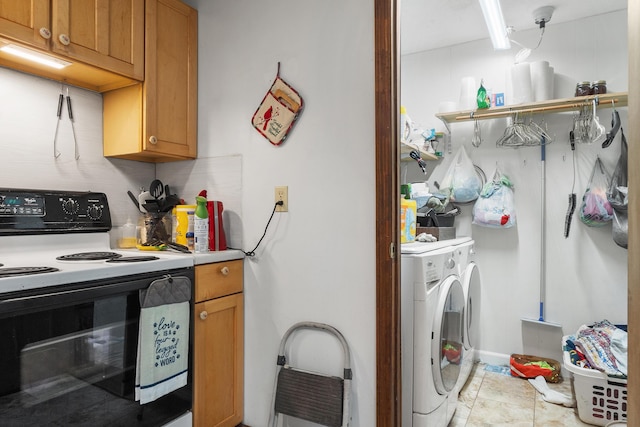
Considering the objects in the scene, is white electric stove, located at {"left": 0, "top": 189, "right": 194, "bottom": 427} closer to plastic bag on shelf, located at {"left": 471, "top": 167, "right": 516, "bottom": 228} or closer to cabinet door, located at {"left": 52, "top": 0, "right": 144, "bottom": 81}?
cabinet door, located at {"left": 52, "top": 0, "right": 144, "bottom": 81}

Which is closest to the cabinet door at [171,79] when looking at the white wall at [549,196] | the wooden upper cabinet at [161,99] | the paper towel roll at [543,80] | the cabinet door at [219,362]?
the wooden upper cabinet at [161,99]

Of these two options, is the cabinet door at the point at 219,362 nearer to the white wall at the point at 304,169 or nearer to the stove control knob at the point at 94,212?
the white wall at the point at 304,169

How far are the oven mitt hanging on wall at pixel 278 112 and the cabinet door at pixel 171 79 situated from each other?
16.9 inches

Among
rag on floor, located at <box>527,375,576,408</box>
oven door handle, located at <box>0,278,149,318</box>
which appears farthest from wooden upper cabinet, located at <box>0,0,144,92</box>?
rag on floor, located at <box>527,375,576,408</box>

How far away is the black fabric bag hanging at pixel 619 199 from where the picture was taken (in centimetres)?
244

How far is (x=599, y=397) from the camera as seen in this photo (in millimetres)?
2096

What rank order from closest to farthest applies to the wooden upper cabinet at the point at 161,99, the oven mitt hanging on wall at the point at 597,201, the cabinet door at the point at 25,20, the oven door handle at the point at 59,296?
the oven door handle at the point at 59,296 → the cabinet door at the point at 25,20 → the wooden upper cabinet at the point at 161,99 → the oven mitt hanging on wall at the point at 597,201

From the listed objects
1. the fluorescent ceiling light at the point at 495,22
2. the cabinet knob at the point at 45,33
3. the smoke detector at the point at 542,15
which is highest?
the smoke detector at the point at 542,15

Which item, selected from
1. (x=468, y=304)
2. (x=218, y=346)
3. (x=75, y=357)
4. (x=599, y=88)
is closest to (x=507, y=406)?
(x=468, y=304)

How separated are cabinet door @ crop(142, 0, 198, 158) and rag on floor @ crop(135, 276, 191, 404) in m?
0.75

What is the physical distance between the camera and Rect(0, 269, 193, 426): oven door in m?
1.13

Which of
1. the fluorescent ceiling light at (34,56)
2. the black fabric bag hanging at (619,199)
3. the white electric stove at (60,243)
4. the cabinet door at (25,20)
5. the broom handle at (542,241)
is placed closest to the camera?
the white electric stove at (60,243)

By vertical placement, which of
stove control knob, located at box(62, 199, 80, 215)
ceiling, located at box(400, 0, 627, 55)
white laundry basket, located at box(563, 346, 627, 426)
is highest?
ceiling, located at box(400, 0, 627, 55)

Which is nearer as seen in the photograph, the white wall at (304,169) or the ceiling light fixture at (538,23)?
the white wall at (304,169)
